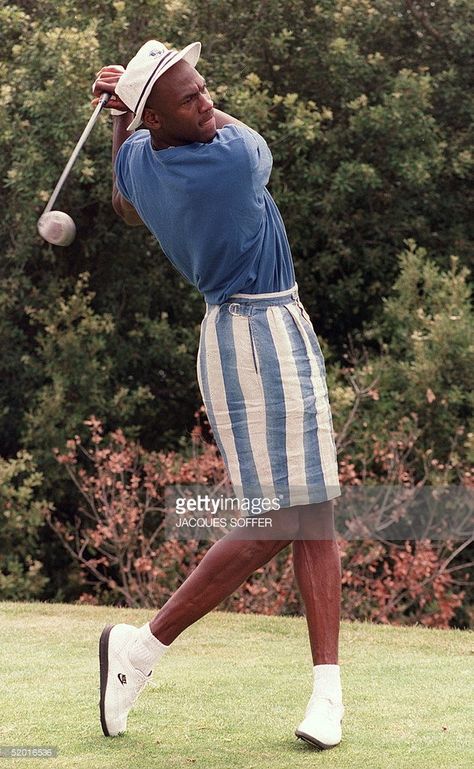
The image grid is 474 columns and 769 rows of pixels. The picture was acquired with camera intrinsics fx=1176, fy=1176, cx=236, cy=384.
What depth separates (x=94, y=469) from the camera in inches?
360

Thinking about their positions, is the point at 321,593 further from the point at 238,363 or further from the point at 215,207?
the point at 215,207

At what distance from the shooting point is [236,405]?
11.6ft

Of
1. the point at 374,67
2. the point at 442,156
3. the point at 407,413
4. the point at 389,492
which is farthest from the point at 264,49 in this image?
the point at 389,492

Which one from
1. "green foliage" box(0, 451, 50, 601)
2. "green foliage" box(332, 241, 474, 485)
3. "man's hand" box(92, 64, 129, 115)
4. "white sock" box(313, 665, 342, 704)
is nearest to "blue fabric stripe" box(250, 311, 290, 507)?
"white sock" box(313, 665, 342, 704)

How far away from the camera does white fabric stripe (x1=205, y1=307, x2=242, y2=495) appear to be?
11.7 ft

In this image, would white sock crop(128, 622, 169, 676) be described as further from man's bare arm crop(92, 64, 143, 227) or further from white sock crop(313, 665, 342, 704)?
man's bare arm crop(92, 64, 143, 227)

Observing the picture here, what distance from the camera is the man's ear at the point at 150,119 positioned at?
11.1 ft

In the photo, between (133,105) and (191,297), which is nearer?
(133,105)

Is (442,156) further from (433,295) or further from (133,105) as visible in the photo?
(133,105)

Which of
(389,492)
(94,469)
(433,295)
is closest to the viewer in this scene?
(389,492)

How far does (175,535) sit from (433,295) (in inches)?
100.0
